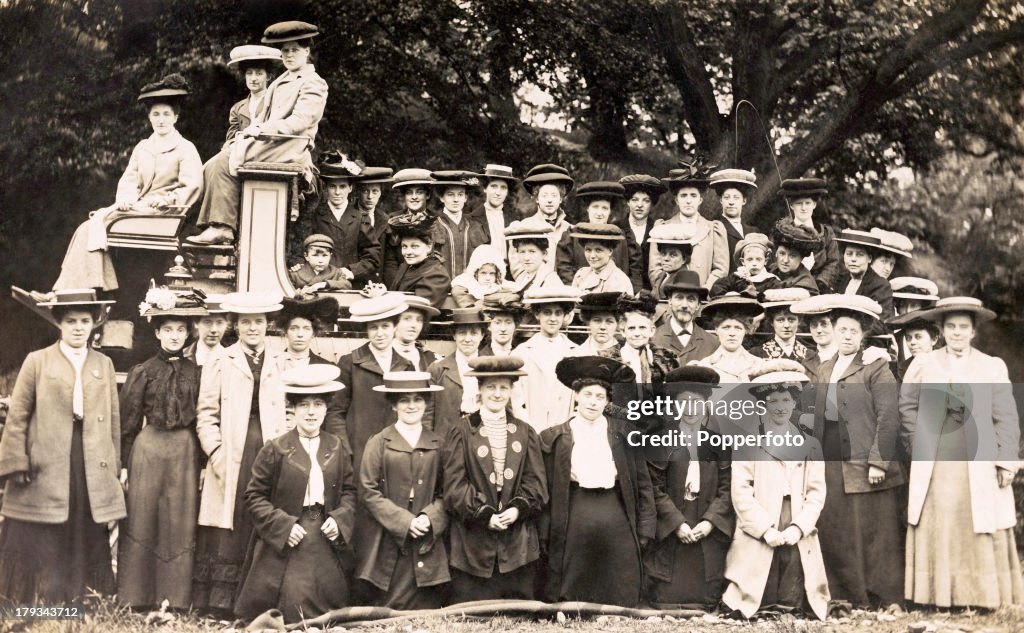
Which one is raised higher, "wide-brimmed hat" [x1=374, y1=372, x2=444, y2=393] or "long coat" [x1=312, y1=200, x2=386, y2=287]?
"long coat" [x1=312, y1=200, x2=386, y2=287]

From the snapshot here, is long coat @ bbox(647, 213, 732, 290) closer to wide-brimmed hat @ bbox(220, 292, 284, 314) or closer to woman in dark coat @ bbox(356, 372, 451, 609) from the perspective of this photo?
woman in dark coat @ bbox(356, 372, 451, 609)

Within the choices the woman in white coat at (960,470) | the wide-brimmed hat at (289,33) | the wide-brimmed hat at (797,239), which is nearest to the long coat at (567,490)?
the woman in white coat at (960,470)

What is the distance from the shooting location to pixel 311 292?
33.8ft

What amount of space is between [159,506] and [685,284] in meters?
3.94

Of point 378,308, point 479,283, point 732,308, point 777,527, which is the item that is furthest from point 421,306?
A: point 777,527

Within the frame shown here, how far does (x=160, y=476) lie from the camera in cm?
970

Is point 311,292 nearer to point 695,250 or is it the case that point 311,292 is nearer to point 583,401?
point 583,401

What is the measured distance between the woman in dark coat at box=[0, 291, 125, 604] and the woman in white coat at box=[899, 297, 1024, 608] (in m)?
5.47

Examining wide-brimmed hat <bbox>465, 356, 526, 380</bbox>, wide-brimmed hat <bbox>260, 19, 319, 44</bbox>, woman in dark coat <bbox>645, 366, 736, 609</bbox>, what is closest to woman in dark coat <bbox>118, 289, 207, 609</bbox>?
wide-brimmed hat <bbox>465, 356, 526, 380</bbox>

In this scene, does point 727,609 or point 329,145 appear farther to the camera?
point 329,145

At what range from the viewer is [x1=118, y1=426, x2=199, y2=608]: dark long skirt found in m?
9.65

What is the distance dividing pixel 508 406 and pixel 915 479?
9.62 ft

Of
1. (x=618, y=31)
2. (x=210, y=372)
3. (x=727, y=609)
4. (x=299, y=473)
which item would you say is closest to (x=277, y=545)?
(x=299, y=473)

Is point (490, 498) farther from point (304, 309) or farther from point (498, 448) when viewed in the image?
point (304, 309)
